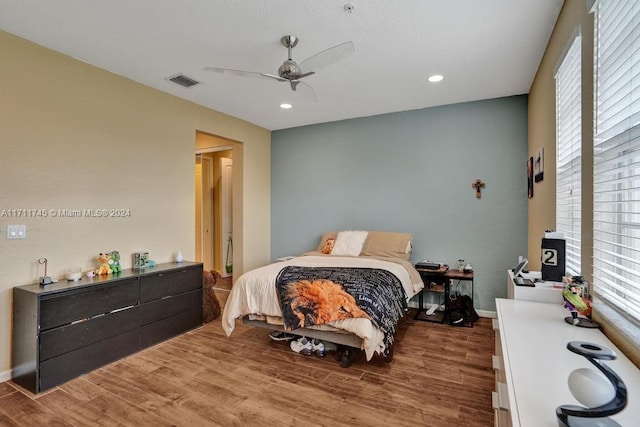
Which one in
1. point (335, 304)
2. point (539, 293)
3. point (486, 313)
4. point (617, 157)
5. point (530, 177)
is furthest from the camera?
point (486, 313)

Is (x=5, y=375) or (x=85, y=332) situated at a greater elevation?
(x=85, y=332)

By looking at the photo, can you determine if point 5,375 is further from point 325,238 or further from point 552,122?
point 552,122

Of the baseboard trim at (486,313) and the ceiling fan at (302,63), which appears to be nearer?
the ceiling fan at (302,63)

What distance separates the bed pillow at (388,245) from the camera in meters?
4.16

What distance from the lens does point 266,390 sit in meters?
2.41

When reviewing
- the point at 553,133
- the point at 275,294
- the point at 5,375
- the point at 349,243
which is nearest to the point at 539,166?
the point at 553,133

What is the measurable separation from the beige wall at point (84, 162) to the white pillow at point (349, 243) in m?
1.88

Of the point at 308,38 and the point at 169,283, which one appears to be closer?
the point at 308,38

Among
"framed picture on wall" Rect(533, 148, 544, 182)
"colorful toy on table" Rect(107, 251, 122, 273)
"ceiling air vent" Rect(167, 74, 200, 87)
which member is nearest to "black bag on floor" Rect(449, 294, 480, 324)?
"framed picture on wall" Rect(533, 148, 544, 182)

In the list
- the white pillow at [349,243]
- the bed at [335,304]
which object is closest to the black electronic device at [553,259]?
the bed at [335,304]

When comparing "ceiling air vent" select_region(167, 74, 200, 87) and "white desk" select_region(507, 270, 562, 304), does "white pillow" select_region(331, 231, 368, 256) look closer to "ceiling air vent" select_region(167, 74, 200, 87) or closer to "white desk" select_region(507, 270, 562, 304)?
"white desk" select_region(507, 270, 562, 304)

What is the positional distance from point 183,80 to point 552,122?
3.43m

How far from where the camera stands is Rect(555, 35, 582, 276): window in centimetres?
198

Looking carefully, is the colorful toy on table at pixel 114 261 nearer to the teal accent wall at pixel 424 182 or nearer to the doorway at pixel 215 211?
the teal accent wall at pixel 424 182
